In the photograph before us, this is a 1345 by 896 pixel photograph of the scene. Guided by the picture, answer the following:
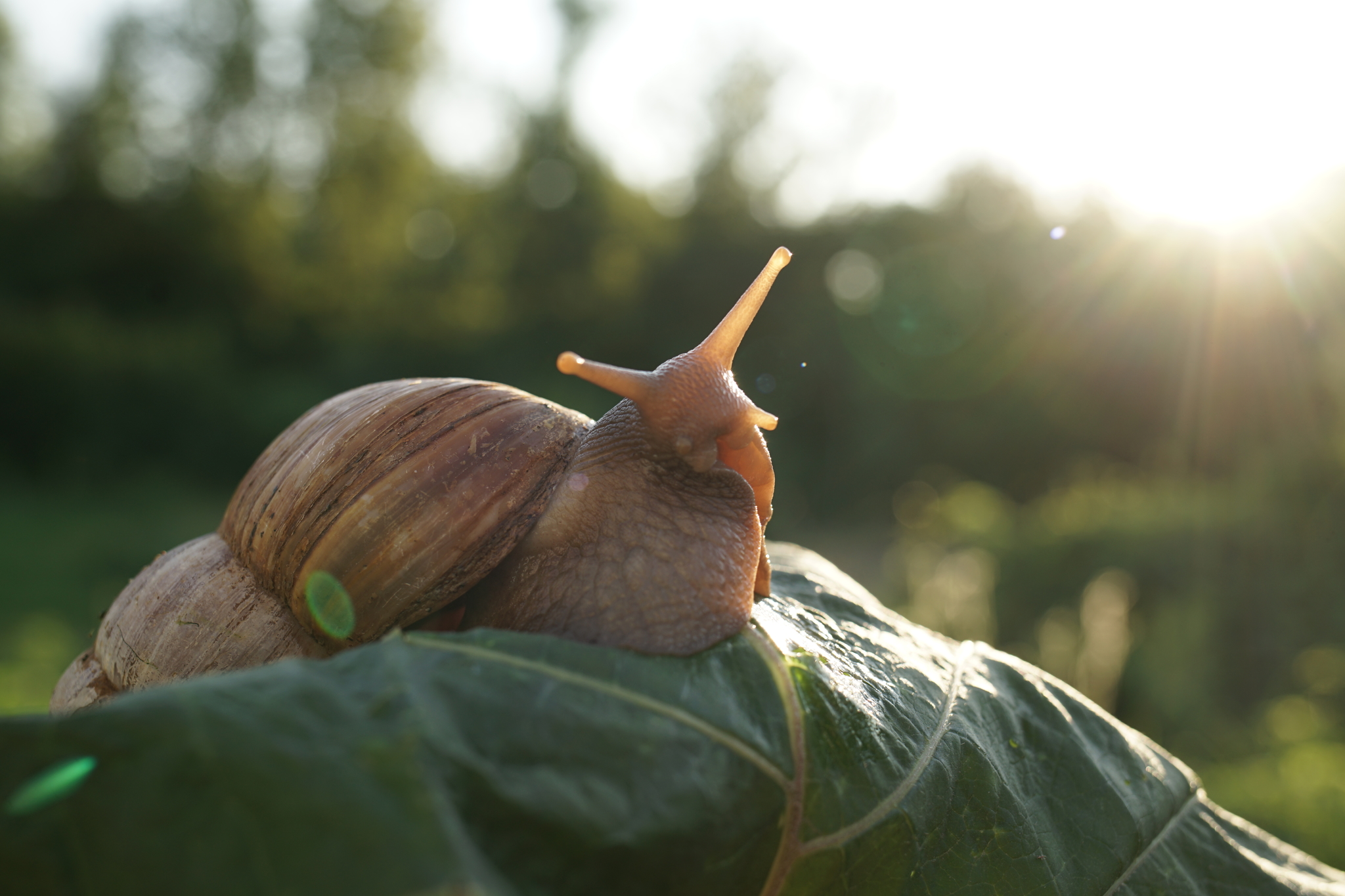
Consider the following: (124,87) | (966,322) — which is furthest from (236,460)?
(966,322)

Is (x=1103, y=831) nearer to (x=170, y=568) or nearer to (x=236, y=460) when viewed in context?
(x=170, y=568)

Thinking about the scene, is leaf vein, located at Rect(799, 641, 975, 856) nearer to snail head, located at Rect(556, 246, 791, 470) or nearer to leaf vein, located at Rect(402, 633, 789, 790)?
leaf vein, located at Rect(402, 633, 789, 790)

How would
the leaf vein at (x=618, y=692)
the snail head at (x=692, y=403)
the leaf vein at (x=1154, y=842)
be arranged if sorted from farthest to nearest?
the snail head at (x=692, y=403)
the leaf vein at (x=1154, y=842)
the leaf vein at (x=618, y=692)

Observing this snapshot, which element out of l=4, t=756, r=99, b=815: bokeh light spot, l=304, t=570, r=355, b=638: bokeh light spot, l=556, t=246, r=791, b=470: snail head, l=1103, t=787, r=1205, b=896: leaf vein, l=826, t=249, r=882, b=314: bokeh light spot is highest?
l=826, t=249, r=882, b=314: bokeh light spot

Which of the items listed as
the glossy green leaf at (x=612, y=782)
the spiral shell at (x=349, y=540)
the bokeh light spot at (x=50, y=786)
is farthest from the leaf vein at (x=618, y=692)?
the spiral shell at (x=349, y=540)

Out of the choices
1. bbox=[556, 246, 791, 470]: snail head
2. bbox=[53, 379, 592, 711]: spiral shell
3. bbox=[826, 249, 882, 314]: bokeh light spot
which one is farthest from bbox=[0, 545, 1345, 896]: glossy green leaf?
bbox=[826, 249, 882, 314]: bokeh light spot

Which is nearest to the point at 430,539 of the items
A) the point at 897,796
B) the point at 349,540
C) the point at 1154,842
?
A: the point at 349,540

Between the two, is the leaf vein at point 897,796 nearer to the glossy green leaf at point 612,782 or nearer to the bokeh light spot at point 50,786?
the glossy green leaf at point 612,782
